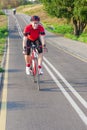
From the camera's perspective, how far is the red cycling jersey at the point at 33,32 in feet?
43.0

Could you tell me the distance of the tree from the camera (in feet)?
180

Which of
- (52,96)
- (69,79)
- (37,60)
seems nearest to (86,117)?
(52,96)

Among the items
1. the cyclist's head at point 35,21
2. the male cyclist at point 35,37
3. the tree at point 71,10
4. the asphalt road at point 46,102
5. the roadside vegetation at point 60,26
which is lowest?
the roadside vegetation at point 60,26

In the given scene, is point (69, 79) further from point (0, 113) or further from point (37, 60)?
point (0, 113)

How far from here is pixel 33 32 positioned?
13.2 m

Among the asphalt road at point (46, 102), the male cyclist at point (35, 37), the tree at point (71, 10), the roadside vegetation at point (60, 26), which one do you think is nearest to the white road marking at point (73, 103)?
the asphalt road at point (46, 102)

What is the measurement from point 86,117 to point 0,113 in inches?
73.2

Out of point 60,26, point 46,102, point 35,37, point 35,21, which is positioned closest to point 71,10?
point 60,26

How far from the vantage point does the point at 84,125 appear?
28.2ft

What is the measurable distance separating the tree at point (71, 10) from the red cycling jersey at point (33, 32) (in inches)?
1618

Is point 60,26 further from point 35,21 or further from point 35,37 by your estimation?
point 35,21

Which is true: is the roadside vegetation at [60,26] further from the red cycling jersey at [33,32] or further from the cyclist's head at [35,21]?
the cyclist's head at [35,21]

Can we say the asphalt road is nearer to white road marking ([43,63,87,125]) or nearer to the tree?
white road marking ([43,63,87,125])

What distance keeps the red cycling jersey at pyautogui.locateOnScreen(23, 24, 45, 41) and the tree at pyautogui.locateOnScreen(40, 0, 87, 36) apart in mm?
41103
